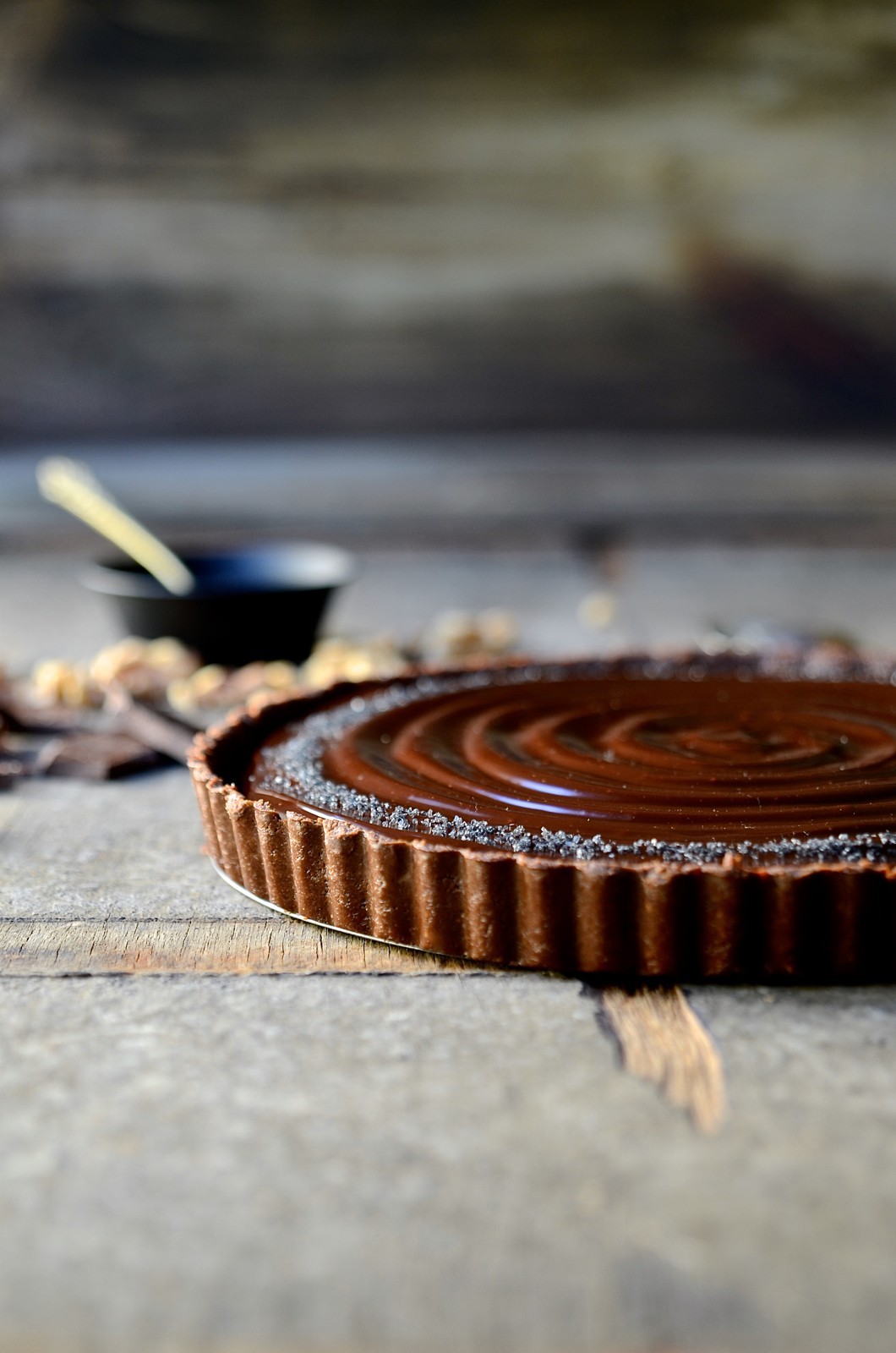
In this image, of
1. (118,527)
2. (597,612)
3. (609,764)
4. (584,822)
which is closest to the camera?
(584,822)

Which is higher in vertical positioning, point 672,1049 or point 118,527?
point 118,527

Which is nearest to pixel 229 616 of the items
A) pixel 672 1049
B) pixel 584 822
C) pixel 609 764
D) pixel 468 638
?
pixel 468 638

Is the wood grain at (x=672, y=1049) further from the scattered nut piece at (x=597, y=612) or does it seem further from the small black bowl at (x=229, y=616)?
the scattered nut piece at (x=597, y=612)

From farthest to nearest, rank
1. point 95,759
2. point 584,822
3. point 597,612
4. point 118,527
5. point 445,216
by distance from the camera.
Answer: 1. point 445,216
2. point 597,612
3. point 118,527
4. point 95,759
5. point 584,822

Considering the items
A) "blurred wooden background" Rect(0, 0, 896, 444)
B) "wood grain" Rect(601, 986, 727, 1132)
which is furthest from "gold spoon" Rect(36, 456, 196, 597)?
"blurred wooden background" Rect(0, 0, 896, 444)

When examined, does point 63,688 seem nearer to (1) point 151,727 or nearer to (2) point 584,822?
(1) point 151,727
